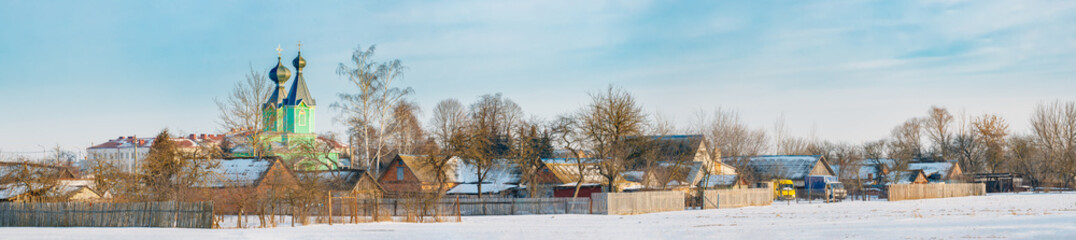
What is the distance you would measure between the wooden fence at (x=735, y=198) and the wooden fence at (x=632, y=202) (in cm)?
377

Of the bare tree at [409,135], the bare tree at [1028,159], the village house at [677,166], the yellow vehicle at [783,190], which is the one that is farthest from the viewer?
the bare tree at [1028,159]

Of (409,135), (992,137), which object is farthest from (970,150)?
(409,135)

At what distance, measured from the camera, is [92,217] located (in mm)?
37031

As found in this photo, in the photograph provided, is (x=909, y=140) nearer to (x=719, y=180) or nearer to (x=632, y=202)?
(x=719, y=180)

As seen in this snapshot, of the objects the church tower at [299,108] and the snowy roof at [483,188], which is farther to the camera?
the church tower at [299,108]

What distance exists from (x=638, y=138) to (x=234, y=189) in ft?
74.9

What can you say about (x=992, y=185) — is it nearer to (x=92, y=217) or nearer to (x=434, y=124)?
(x=434, y=124)

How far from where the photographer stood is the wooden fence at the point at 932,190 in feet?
215

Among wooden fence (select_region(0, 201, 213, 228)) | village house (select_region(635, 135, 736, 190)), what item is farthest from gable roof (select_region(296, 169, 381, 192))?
wooden fence (select_region(0, 201, 213, 228))

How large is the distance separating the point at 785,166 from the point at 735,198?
3599cm

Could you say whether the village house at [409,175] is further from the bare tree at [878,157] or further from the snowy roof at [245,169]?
the bare tree at [878,157]

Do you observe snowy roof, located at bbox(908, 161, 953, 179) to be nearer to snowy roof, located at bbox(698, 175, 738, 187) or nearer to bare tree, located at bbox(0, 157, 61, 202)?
snowy roof, located at bbox(698, 175, 738, 187)

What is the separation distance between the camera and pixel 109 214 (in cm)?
3669

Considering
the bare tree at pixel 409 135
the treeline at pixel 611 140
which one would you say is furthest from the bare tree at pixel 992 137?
the bare tree at pixel 409 135
